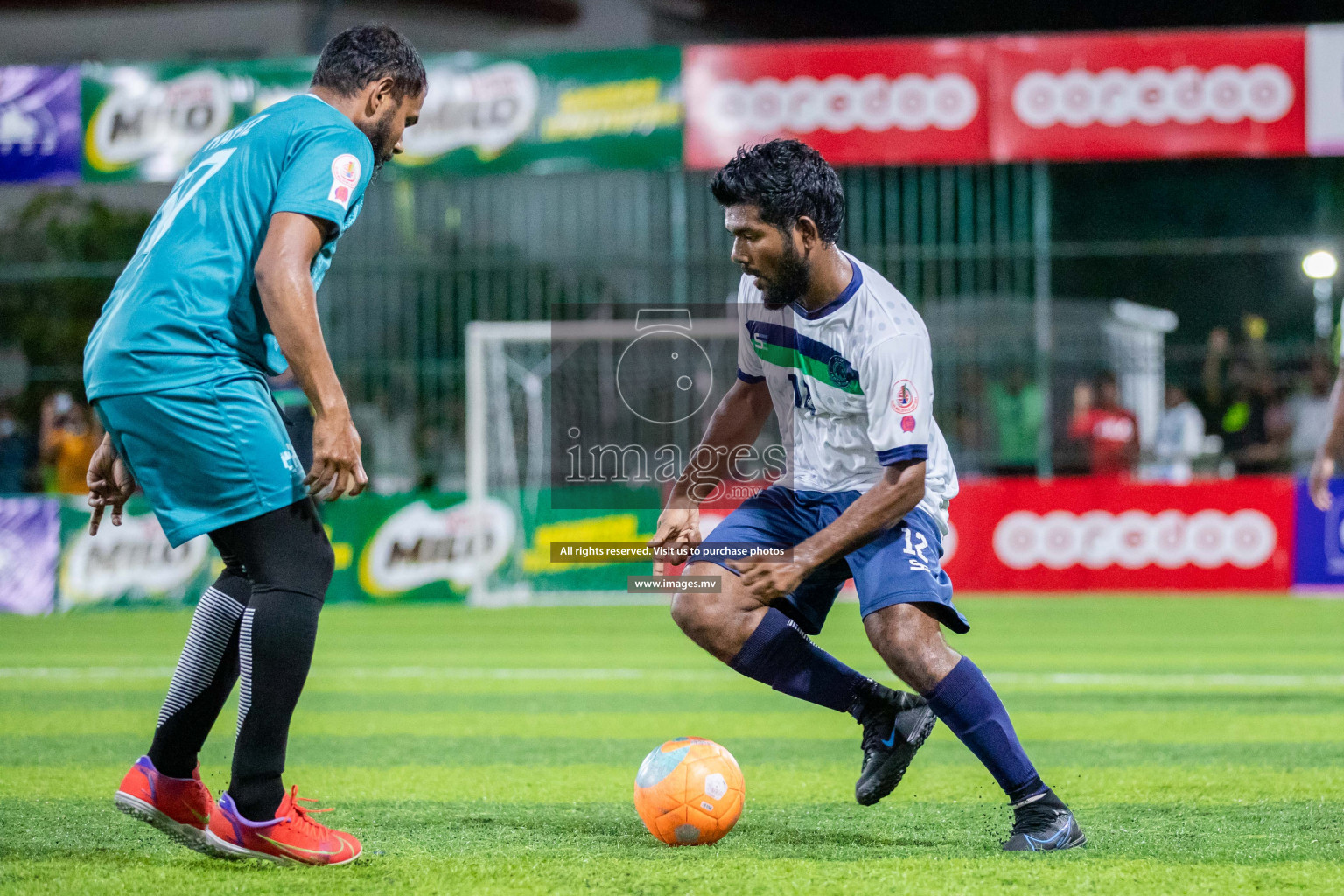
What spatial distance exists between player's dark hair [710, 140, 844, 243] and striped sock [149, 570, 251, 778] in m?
1.70

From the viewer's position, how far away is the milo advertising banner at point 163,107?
603 inches

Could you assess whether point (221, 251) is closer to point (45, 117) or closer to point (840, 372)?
point (840, 372)

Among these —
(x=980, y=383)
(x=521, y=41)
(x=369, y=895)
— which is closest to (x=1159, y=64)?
(x=980, y=383)

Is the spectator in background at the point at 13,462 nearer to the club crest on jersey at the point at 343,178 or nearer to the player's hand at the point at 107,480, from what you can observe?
the player's hand at the point at 107,480

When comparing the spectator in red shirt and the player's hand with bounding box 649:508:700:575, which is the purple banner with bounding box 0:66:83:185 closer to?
the spectator in red shirt

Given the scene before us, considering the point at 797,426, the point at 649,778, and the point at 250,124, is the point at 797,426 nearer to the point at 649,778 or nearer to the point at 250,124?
the point at 649,778

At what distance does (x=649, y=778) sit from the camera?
433 cm

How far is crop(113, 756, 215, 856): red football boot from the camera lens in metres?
3.98

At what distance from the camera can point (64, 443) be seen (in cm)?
1577

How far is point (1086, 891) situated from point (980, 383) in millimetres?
12140

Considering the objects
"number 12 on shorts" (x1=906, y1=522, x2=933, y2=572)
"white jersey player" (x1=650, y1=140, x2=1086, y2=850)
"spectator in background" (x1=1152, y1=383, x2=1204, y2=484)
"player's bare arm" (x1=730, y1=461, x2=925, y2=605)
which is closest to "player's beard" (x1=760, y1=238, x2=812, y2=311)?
"white jersey player" (x1=650, y1=140, x2=1086, y2=850)

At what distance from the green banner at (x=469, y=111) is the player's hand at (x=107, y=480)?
1125 cm

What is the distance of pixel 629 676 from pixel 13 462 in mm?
9945

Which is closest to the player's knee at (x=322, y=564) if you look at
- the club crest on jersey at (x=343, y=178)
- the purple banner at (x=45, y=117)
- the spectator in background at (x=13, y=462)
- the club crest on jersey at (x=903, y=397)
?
the club crest on jersey at (x=343, y=178)
